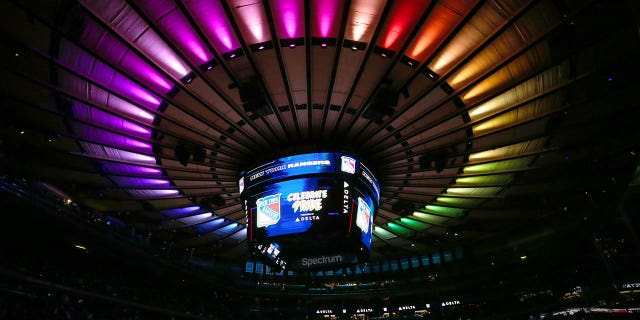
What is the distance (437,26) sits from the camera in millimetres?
11562

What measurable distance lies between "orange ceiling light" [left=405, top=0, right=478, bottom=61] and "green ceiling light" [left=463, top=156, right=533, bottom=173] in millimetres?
9308

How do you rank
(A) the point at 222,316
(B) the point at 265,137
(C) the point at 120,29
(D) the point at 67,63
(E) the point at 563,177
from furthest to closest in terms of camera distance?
(A) the point at 222,316
(E) the point at 563,177
(B) the point at 265,137
(D) the point at 67,63
(C) the point at 120,29

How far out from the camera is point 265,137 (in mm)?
17859

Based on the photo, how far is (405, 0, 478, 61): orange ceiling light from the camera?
10867mm

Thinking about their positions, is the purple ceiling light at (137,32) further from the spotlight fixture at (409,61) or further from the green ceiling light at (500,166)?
the green ceiling light at (500,166)

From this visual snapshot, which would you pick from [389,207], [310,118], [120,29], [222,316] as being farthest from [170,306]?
[120,29]

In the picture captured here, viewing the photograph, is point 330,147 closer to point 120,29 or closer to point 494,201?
point 120,29

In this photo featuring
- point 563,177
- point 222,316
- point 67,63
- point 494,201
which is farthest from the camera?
point 222,316

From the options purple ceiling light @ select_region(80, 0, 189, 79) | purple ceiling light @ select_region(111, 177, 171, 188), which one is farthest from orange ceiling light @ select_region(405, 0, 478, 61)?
purple ceiling light @ select_region(111, 177, 171, 188)

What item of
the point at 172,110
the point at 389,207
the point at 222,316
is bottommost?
the point at 222,316

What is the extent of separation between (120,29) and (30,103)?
572 centimetres

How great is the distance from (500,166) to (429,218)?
330 inches

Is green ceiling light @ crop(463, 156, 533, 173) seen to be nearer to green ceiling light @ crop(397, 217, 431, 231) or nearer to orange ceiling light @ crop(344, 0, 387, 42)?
green ceiling light @ crop(397, 217, 431, 231)

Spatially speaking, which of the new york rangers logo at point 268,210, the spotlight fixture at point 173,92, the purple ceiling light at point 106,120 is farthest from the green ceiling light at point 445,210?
the purple ceiling light at point 106,120
